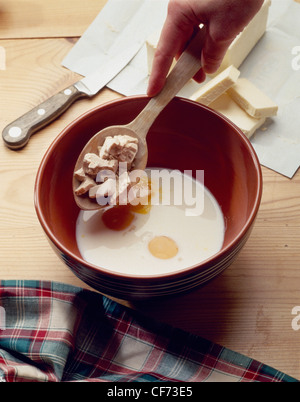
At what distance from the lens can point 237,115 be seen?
4.50ft

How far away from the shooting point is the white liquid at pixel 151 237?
3.64 feet

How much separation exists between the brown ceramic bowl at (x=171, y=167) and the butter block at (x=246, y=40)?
0.31 metres

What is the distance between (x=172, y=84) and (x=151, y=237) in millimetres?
329

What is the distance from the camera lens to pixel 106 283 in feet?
3.17

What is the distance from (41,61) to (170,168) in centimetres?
53

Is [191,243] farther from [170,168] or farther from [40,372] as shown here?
[40,372]

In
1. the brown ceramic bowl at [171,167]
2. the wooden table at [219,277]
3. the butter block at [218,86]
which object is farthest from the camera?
the butter block at [218,86]

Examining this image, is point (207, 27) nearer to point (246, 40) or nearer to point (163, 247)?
point (246, 40)

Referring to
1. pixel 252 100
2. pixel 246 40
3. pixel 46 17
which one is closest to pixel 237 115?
pixel 252 100

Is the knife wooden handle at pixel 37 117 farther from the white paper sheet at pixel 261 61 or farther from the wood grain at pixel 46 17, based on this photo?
the wood grain at pixel 46 17

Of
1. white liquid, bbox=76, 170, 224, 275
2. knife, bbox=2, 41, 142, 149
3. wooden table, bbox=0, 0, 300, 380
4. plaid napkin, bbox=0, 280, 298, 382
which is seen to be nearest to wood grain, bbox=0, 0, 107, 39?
wooden table, bbox=0, 0, 300, 380

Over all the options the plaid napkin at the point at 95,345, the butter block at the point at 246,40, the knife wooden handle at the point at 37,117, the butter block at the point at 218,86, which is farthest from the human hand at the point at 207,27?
the plaid napkin at the point at 95,345

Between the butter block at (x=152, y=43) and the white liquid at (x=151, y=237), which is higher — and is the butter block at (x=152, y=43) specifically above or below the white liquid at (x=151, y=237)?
above
